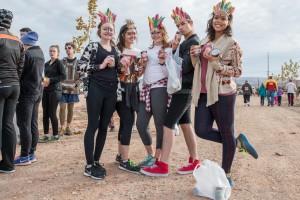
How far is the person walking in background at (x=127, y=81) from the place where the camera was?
12.9 ft

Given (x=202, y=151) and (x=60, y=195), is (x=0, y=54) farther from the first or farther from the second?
(x=202, y=151)

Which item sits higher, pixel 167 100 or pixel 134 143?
pixel 167 100

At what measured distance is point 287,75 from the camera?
5003 centimetres

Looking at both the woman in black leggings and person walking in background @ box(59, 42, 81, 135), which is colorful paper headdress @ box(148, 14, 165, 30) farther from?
person walking in background @ box(59, 42, 81, 135)

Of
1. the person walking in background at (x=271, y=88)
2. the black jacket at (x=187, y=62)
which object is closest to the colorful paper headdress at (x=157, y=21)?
the black jacket at (x=187, y=62)

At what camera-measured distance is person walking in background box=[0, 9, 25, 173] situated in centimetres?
372

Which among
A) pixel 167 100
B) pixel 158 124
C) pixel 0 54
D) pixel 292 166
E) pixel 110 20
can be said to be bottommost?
pixel 292 166

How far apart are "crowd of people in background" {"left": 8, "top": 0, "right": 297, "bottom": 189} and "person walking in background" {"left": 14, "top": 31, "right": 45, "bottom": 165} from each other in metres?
0.01

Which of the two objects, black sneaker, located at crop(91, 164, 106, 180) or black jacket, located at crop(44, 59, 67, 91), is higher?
black jacket, located at crop(44, 59, 67, 91)

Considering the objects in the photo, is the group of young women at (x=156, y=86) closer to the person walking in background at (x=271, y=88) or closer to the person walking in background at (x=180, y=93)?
the person walking in background at (x=180, y=93)

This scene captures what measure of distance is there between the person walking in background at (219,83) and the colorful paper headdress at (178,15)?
375 millimetres

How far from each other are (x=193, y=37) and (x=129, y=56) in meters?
0.89

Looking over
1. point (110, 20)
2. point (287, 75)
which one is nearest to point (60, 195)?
point (110, 20)

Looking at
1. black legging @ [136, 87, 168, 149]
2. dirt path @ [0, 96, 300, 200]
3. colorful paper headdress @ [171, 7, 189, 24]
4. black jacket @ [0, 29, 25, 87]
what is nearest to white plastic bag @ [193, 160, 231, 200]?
dirt path @ [0, 96, 300, 200]
